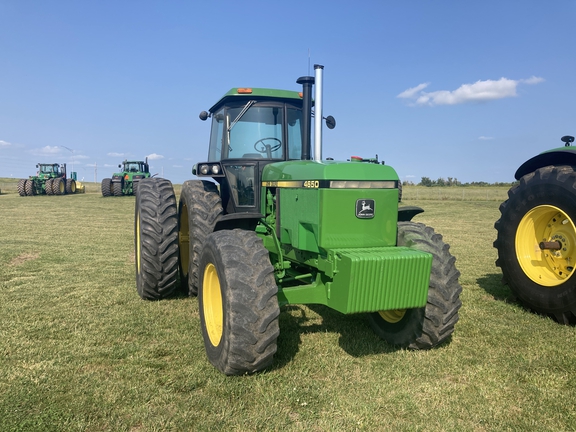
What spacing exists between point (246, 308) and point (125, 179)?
28.4 m

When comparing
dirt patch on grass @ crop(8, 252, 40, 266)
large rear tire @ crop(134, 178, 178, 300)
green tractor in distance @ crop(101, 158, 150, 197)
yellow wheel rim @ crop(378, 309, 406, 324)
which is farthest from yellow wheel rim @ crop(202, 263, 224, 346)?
green tractor in distance @ crop(101, 158, 150, 197)

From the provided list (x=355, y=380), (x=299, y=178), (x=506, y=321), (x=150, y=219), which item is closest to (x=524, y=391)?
(x=355, y=380)

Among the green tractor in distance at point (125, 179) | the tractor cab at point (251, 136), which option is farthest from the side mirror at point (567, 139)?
the green tractor in distance at point (125, 179)

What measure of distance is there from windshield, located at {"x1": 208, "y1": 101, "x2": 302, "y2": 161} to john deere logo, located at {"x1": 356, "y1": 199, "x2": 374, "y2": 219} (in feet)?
6.11

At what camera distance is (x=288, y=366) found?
12.8 feet

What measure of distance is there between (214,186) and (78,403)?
348 centimetres

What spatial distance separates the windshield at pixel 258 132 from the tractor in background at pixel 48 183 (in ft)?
95.4

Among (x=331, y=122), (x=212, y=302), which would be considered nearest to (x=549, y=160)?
(x=331, y=122)

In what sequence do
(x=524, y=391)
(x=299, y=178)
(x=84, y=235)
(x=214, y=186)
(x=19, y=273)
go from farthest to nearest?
(x=84, y=235), (x=19, y=273), (x=214, y=186), (x=299, y=178), (x=524, y=391)

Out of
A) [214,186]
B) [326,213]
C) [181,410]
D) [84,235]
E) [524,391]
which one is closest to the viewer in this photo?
[181,410]

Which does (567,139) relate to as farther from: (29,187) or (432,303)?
(29,187)

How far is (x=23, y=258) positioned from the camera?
28.6ft

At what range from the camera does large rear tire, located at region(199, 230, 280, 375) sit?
353 centimetres

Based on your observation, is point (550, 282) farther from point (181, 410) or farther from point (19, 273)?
point (19, 273)
